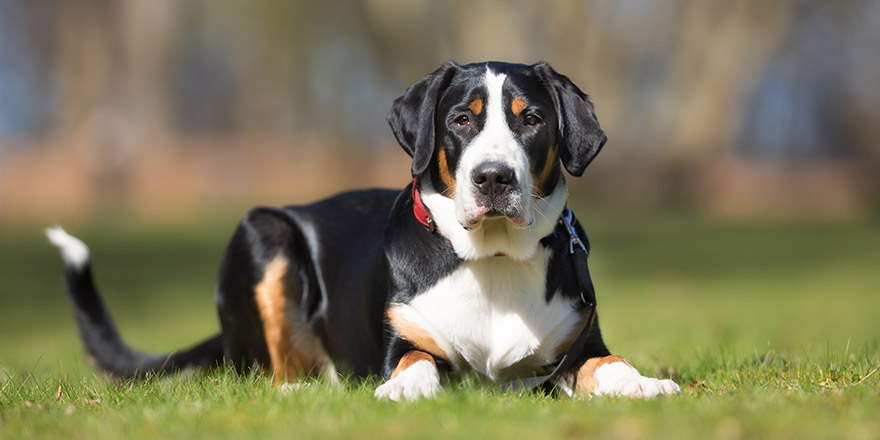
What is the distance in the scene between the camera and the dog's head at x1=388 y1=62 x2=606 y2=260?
378 centimetres

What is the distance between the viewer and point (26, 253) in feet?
57.7

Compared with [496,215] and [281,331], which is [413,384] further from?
[281,331]

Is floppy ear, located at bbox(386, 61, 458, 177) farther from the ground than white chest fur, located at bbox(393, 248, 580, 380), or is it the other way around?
floppy ear, located at bbox(386, 61, 458, 177)

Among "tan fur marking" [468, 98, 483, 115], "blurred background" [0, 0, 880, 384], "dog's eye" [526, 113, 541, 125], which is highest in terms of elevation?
"tan fur marking" [468, 98, 483, 115]

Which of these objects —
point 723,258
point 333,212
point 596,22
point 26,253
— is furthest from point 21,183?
point 333,212

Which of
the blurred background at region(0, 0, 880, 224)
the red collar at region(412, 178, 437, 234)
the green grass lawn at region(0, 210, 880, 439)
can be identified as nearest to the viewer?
the green grass lawn at region(0, 210, 880, 439)

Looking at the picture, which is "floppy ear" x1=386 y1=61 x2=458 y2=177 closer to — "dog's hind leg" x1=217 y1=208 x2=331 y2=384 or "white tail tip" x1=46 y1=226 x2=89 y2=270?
"dog's hind leg" x1=217 y1=208 x2=331 y2=384

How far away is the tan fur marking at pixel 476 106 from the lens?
13.2 ft

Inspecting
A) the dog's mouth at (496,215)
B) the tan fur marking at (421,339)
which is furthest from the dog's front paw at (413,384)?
the dog's mouth at (496,215)

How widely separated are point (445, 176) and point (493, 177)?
376mm

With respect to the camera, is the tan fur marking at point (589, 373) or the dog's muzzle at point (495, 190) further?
the tan fur marking at point (589, 373)

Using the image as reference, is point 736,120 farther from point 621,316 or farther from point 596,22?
point 621,316

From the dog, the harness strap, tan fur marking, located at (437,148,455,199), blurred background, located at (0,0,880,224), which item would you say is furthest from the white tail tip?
blurred background, located at (0,0,880,224)

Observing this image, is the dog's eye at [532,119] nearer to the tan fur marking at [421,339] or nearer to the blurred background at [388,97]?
the tan fur marking at [421,339]
